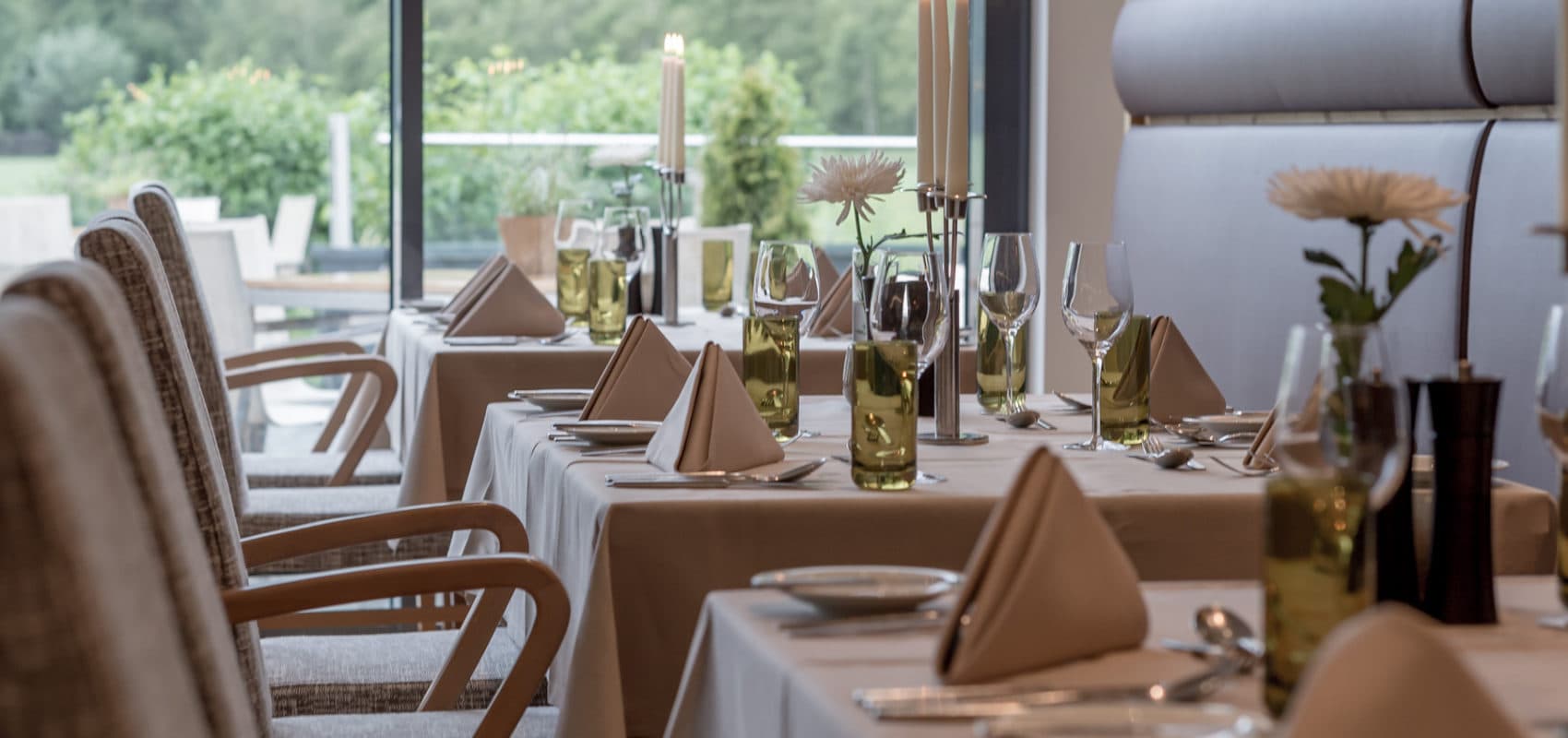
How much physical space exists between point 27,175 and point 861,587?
4.58 m

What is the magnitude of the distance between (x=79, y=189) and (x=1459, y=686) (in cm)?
506

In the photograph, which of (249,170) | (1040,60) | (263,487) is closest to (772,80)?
(1040,60)

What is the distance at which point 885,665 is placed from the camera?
108cm

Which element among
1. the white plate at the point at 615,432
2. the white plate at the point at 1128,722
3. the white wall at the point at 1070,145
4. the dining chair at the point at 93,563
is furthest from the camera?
the white wall at the point at 1070,145

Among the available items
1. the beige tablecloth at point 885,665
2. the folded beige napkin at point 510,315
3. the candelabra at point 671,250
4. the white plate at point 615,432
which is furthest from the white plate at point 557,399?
the candelabra at point 671,250

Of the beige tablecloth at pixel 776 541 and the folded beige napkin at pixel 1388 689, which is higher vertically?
the folded beige napkin at pixel 1388 689

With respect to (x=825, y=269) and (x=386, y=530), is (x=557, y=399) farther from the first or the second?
(x=825, y=269)

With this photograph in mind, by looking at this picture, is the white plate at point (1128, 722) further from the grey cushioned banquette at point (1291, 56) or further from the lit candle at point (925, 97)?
the grey cushioned banquette at point (1291, 56)

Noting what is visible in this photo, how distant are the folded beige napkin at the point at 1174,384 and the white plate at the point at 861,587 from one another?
110 cm

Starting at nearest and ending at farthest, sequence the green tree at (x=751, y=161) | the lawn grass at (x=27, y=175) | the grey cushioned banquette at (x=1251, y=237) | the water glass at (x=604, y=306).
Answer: the grey cushioned banquette at (x=1251, y=237)
the water glass at (x=604, y=306)
the lawn grass at (x=27, y=175)
the green tree at (x=751, y=161)

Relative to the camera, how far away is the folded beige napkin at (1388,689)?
0.76 meters

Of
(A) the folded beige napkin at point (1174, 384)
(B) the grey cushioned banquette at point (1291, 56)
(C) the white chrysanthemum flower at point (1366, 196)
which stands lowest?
(A) the folded beige napkin at point (1174, 384)

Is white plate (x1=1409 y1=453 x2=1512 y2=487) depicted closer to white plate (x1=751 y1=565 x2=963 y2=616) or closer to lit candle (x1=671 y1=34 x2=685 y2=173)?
white plate (x1=751 y1=565 x2=963 y2=616)

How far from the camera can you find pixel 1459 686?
2.54ft
